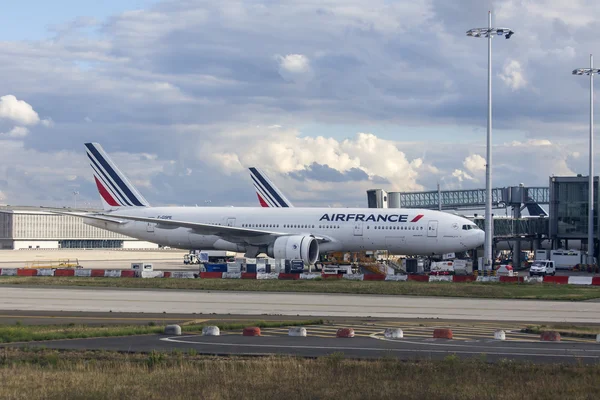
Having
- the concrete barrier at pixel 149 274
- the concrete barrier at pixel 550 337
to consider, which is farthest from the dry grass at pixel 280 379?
the concrete barrier at pixel 149 274

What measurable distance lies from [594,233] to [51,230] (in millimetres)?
105342

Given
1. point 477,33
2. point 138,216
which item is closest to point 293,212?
point 138,216

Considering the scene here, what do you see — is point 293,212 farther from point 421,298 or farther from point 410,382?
point 410,382

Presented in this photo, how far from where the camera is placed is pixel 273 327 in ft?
82.6

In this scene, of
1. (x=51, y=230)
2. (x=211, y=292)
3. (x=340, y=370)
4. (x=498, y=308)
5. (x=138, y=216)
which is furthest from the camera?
(x=51, y=230)

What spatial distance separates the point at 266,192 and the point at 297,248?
40735 millimetres

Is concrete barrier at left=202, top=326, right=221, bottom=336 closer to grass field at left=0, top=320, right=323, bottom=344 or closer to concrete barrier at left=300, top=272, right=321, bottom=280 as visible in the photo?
grass field at left=0, top=320, right=323, bottom=344

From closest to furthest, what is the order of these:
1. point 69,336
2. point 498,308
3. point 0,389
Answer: point 0,389 → point 69,336 → point 498,308

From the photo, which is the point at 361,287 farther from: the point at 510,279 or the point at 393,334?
the point at 393,334

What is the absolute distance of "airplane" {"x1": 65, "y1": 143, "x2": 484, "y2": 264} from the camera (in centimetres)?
5872

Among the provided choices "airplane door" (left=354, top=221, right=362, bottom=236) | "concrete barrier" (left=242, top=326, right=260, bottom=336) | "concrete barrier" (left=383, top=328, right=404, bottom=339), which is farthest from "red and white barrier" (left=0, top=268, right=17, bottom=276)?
"concrete barrier" (left=383, top=328, right=404, bottom=339)

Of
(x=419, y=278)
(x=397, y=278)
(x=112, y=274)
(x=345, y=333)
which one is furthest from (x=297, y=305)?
(x=112, y=274)

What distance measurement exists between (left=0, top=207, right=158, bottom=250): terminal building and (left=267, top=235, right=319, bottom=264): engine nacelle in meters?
87.1

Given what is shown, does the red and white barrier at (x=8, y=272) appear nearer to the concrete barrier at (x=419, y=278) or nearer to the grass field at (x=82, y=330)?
the concrete barrier at (x=419, y=278)
